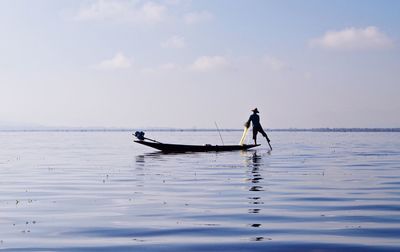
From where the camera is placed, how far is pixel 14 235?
31.1ft

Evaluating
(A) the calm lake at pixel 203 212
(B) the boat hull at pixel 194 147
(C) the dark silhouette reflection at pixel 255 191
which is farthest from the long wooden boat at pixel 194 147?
(A) the calm lake at pixel 203 212

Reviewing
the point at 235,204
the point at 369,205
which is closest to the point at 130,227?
the point at 235,204

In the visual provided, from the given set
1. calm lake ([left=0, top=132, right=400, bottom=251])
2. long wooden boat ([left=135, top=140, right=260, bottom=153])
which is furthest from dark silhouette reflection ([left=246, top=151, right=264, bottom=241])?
long wooden boat ([left=135, top=140, right=260, bottom=153])

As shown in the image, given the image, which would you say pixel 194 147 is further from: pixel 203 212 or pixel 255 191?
pixel 203 212

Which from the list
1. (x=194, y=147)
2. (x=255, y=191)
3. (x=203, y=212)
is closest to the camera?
(x=203, y=212)

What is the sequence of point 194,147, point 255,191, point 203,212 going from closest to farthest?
point 203,212
point 255,191
point 194,147

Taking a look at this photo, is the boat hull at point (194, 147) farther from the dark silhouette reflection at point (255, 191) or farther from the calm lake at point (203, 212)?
the calm lake at point (203, 212)

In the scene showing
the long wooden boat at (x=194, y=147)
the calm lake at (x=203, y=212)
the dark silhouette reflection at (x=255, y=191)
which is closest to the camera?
the calm lake at (x=203, y=212)

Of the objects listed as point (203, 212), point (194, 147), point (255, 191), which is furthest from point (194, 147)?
point (203, 212)

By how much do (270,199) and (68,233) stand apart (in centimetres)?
602

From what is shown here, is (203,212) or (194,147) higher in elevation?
(194,147)

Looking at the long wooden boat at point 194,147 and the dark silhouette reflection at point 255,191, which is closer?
the dark silhouette reflection at point 255,191

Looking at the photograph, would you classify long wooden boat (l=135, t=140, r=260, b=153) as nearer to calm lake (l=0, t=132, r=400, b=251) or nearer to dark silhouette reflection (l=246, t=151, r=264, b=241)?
dark silhouette reflection (l=246, t=151, r=264, b=241)

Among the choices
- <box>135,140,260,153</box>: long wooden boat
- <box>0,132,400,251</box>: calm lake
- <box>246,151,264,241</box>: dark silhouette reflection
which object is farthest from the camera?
<box>135,140,260,153</box>: long wooden boat
